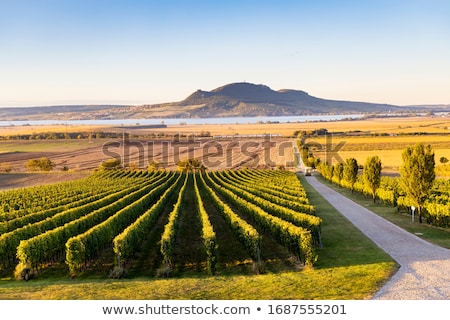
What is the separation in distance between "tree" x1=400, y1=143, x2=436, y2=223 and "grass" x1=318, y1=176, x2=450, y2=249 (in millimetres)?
1533

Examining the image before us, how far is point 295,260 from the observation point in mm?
22016

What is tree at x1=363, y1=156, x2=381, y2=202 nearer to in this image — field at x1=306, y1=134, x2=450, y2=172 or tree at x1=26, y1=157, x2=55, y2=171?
field at x1=306, y1=134, x2=450, y2=172

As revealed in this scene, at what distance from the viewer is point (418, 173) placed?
30.8m

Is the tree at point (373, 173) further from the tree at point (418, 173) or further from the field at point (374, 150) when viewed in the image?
the field at point (374, 150)

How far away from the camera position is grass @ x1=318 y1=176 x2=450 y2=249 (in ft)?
84.6

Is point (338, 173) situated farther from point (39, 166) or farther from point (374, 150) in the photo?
point (39, 166)

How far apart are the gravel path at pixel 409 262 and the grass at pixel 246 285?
1.83 feet

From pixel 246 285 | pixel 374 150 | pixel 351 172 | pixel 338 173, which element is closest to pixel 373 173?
pixel 351 172

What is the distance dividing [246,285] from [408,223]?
18.6m

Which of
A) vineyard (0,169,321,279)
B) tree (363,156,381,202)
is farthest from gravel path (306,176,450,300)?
tree (363,156,381,202)

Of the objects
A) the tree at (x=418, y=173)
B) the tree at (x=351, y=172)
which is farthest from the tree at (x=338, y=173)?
the tree at (x=418, y=173)

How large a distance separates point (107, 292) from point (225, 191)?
3197 cm

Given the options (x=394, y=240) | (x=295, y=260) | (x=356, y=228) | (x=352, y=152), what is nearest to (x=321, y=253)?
(x=295, y=260)

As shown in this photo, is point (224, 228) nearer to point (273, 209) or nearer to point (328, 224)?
point (273, 209)
